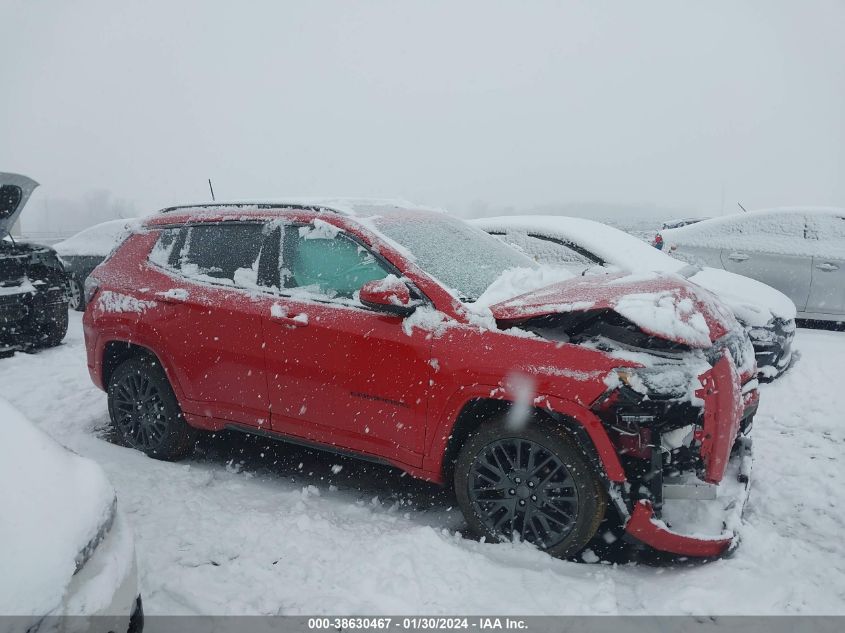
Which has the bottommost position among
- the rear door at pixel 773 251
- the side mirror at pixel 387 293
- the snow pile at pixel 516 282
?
the rear door at pixel 773 251

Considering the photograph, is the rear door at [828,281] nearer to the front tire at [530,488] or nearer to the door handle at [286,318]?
the front tire at [530,488]

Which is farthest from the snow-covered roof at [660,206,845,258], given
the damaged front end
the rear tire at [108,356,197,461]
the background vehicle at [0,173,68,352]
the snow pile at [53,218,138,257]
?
the snow pile at [53,218,138,257]

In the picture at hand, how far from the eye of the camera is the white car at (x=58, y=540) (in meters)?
1.83

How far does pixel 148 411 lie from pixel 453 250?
244 cm

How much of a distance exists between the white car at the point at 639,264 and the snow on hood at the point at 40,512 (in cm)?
401

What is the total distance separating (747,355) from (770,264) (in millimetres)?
5658

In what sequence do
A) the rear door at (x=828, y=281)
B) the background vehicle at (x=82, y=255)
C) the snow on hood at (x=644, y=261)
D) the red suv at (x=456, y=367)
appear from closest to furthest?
the red suv at (x=456, y=367), the snow on hood at (x=644, y=261), the rear door at (x=828, y=281), the background vehicle at (x=82, y=255)

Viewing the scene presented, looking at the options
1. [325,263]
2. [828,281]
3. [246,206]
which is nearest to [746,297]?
[828,281]

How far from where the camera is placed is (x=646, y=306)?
291cm

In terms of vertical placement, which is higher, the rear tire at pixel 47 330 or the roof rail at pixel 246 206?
the roof rail at pixel 246 206

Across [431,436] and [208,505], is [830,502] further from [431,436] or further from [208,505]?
[208,505]

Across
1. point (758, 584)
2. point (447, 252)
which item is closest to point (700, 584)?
point (758, 584)

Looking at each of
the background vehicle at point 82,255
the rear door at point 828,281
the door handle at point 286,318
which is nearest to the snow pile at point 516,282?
the door handle at point 286,318

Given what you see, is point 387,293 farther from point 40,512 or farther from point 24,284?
point 24,284
